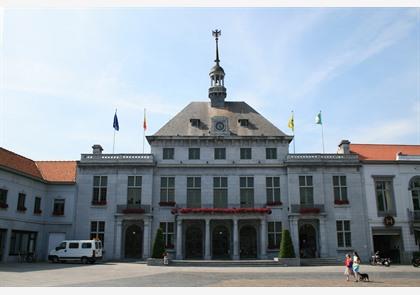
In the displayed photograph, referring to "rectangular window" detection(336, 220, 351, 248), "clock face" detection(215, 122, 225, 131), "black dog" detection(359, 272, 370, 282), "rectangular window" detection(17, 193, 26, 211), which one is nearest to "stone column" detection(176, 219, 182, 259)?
"clock face" detection(215, 122, 225, 131)

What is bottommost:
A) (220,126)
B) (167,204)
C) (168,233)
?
(168,233)

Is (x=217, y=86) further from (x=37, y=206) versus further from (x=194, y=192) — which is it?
(x=37, y=206)

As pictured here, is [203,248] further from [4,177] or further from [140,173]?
[4,177]

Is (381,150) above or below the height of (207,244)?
above

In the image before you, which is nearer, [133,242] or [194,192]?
[133,242]

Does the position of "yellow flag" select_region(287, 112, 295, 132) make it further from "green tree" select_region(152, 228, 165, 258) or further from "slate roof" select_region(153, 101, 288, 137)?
"green tree" select_region(152, 228, 165, 258)

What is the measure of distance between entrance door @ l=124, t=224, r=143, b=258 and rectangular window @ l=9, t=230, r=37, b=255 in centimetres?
909

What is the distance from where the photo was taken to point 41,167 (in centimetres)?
4209

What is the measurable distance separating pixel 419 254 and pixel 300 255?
1077 cm

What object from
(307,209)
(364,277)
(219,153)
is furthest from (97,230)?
(364,277)

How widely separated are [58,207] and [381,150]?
3468 centimetres

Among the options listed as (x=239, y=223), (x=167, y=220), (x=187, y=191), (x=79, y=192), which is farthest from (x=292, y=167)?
(x=79, y=192)

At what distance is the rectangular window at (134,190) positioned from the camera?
38.6 m
